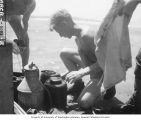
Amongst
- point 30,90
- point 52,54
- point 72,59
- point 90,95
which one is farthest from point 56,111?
point 52,54

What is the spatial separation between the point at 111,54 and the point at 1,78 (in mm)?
1240

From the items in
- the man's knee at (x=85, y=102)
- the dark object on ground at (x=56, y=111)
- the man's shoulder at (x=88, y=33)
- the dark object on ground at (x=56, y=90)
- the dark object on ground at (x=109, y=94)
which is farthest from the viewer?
the dark object on ground at (x=109, y=94)

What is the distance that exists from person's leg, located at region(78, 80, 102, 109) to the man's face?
1.94 ft

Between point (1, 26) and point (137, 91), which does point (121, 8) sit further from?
point (1, 26)

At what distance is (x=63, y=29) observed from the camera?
300 cm

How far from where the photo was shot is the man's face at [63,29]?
2.98m

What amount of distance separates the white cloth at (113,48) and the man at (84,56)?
21 cm

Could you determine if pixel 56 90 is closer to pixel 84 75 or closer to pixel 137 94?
pixel 84 75

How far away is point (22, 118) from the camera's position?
222cm

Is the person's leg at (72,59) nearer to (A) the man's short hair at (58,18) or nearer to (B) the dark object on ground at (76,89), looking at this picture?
(B) the dark object on ground at (76,89)

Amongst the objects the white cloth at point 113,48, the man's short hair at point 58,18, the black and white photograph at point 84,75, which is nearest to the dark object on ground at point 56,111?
the black and white photograph at point 84,75

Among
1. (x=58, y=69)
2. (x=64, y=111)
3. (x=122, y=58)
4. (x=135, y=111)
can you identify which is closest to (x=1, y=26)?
(x=64, y=111)

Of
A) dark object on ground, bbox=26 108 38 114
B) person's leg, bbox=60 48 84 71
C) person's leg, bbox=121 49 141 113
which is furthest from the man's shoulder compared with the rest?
dark object on ground, bbox=26 108 38 114

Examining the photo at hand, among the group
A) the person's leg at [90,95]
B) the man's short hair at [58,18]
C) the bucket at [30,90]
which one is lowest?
the person's leg at [90,95]
